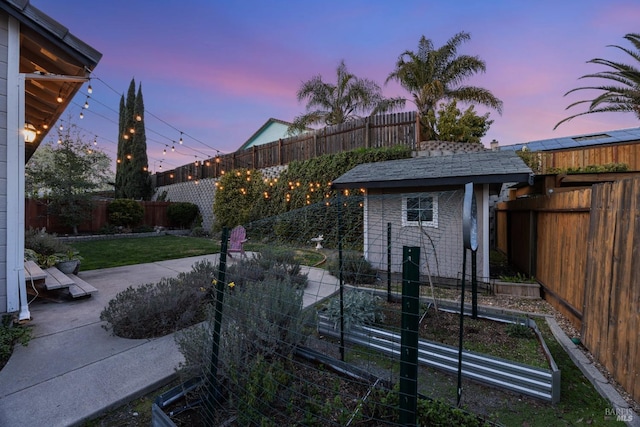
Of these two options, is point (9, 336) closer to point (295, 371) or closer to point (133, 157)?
point (295, 371)

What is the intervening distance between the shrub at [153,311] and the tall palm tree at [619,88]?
34.9 ft

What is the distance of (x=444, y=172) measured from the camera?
5.13m

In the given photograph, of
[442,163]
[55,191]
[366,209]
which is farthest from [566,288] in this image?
[55,191]

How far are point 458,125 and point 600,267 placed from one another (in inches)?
294

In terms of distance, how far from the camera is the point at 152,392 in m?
2.20

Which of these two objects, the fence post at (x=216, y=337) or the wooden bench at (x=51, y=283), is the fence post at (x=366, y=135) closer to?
the wooden bench at (x=51, y=283)

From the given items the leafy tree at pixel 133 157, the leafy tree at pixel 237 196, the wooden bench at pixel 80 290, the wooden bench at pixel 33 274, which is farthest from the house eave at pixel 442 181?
the leafy tree at pixel 133 157

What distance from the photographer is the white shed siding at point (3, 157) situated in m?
3.09

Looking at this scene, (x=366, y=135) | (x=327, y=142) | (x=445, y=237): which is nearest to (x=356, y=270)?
(x=445, y=237)

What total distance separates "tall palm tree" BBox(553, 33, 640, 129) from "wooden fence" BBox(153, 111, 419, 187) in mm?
4534

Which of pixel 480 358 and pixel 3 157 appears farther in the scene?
pixel 3 157

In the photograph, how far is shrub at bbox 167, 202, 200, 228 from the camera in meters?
14.9

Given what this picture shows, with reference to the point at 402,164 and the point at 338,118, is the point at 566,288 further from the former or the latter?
the point at 338,118

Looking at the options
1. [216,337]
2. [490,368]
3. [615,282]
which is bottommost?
[490,368]
